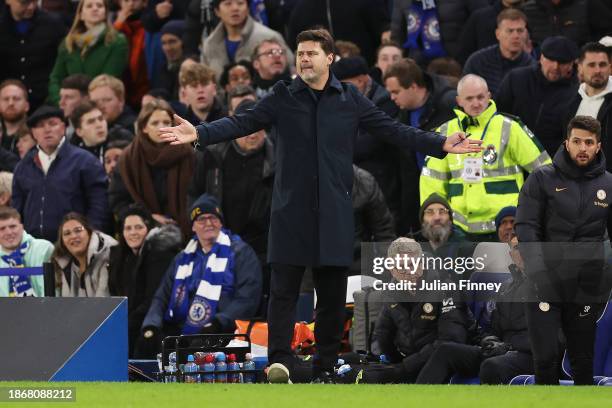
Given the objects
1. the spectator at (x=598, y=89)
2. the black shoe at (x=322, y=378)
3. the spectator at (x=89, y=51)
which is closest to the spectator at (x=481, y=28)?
the spectator at (x=598, y=89)

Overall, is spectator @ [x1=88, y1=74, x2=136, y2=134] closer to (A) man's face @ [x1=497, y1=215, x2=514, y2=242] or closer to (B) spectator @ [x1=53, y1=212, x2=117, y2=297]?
(B) spectator @ [x1=53, y1=212, x2=117, y2=297]

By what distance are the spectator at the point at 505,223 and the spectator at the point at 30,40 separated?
833 centimetres

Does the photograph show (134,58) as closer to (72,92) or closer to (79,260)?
(72,92)

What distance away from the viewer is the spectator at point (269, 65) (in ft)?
52.7

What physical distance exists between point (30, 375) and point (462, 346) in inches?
126

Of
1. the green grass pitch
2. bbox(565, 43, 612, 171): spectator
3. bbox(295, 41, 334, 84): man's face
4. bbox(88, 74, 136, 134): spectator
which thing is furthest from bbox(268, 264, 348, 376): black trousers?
bbox(88, 74, 136, 134): spectator

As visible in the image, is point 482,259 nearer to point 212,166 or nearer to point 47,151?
point 212,166

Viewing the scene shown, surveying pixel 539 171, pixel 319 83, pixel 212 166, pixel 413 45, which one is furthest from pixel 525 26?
pixel 319 83

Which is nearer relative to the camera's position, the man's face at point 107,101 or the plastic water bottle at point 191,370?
the plastic water bottle at point 191,370

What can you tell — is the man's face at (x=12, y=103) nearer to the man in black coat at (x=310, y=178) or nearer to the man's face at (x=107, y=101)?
the man's face at (x=107, y=101)

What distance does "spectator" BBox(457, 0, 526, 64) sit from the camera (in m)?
16.1

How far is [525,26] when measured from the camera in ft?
49.5

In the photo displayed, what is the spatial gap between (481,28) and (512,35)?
122cm

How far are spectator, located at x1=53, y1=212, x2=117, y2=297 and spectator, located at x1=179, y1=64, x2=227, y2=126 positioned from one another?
1897 millimetres
